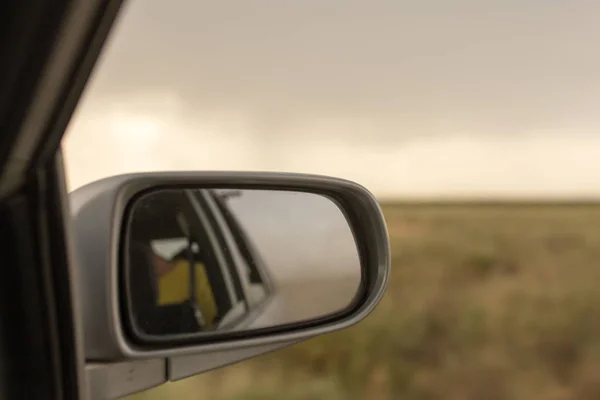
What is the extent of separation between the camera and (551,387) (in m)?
1.94

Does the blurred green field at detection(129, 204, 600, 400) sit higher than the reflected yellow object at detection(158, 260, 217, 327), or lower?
lower

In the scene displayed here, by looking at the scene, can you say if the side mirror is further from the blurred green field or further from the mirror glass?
the blurred green field

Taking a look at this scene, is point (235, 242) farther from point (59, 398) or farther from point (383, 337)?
point (383, 337)

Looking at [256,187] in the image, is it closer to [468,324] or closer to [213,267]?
[213,267]

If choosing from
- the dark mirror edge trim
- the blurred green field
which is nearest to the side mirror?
the dark mirror edge trim

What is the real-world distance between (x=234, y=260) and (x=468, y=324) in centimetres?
159

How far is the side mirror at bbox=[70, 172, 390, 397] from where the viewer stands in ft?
1.59

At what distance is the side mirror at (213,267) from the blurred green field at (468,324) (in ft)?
3.81

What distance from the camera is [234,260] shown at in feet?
2.21

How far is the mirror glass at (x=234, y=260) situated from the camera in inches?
20.5

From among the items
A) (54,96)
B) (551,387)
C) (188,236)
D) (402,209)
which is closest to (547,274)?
(551,387)

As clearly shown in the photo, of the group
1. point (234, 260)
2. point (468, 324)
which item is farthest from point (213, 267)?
point (468, 324)

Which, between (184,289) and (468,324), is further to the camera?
(468,324)

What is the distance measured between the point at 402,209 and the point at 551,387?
0.71 meters
